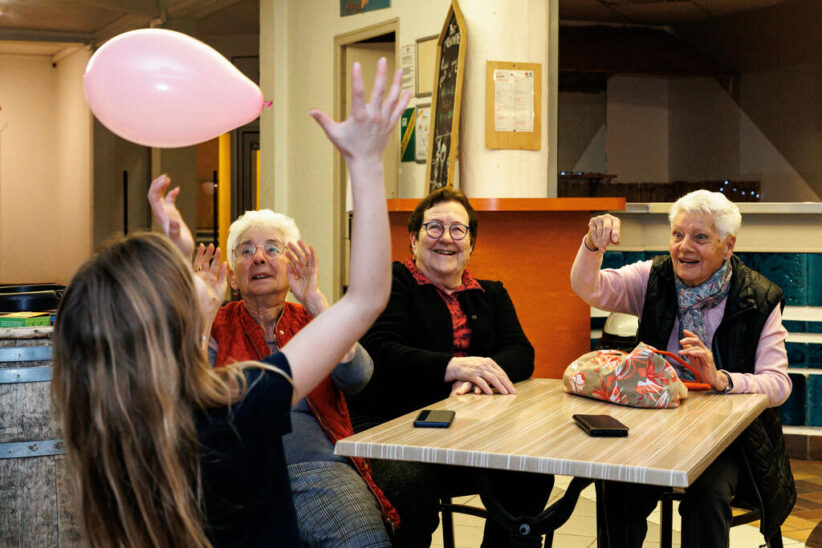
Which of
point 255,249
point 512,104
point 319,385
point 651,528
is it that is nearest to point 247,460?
point 319,385

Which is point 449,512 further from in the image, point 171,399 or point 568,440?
point 171,399

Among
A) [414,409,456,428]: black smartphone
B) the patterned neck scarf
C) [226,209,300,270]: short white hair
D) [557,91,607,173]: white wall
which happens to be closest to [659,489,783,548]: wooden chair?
the patterned neck scarf

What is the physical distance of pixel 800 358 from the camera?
494cm

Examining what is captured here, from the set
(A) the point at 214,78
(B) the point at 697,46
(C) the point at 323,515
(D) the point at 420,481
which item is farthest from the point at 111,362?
(B) the point at 697,46

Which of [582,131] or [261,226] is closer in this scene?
[261,226]

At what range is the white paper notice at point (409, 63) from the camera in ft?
19.5

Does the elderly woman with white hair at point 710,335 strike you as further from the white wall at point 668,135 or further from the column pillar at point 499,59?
the white wall at point 668,135

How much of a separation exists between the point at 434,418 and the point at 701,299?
3.91 ft

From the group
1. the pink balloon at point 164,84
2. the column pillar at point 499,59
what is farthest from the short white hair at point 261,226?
the column pillar at point 499,59

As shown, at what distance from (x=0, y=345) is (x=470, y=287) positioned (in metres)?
1.47

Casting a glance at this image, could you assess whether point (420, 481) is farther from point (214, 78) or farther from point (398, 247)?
point (398, 247)

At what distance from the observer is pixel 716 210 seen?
2.97 metres

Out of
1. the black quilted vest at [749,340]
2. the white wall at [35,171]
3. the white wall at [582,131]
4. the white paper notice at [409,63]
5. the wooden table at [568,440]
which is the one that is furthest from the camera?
the white wall at [35,171]

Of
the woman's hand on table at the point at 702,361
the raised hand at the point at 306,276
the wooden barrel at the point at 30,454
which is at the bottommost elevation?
the wooden barrel at the point at 30,454
